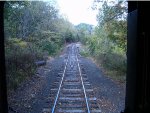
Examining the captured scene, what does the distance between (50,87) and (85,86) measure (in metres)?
1.96

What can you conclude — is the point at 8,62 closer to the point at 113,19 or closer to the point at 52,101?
the point at 52,101

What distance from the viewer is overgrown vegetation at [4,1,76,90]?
52.9 feet

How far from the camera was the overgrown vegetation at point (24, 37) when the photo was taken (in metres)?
16.1

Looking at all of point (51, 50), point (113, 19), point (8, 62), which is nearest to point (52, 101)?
point (8, 62)

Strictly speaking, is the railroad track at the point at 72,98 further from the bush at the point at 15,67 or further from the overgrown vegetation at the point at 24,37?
the overgrown vegetation at the point at 24,37

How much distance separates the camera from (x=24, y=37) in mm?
28516

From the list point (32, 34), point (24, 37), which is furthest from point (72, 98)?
point (32, 34)

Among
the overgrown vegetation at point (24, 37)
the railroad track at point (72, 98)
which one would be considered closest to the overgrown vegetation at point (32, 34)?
the overgrown vegetation at point (24, 37)

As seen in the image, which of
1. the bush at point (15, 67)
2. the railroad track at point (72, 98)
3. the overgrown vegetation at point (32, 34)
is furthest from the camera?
the overgrown vegetation at point (32, 34)

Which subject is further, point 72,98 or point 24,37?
point 24,37

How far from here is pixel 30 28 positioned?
97.4 ft

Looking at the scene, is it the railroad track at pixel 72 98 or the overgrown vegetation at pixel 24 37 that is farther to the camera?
the overgrown vegetation at pixel 24 37

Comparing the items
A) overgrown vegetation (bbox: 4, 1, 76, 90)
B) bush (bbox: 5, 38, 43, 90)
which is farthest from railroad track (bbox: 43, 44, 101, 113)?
overgrown vegetation (bbox: 4, 1, 76, 90)

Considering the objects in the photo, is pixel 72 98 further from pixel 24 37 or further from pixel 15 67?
pixel 24 37
